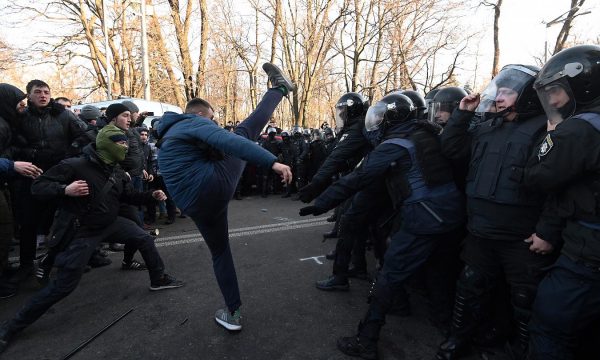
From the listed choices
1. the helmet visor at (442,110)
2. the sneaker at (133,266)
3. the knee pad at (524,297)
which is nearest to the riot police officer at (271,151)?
the sneaker at (133,266)

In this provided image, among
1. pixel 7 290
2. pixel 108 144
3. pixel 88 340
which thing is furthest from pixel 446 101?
pixel 7 290

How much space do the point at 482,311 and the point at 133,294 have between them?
3291 millimetres

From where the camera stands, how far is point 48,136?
4.36 m

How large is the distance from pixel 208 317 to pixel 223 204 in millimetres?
1175

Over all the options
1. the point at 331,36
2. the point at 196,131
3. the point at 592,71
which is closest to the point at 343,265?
the point at 196,131

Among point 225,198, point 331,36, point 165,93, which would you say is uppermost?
point 331,36

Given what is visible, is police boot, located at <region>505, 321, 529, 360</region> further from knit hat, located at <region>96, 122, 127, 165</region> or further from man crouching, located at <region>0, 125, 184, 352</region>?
knit hat, located at <region>96, 122, 127, 165</region>

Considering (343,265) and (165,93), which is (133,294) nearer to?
(343,265)

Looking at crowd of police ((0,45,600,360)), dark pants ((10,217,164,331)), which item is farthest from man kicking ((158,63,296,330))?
dark pants ((10,217,164,331))

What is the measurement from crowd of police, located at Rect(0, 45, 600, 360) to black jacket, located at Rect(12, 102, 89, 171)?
0.03 m

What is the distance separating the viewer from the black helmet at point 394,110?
2.83 meters

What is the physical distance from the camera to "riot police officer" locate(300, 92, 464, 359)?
2.55m

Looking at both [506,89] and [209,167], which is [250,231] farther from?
[506,89]

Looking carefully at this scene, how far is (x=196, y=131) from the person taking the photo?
2.49 metres
